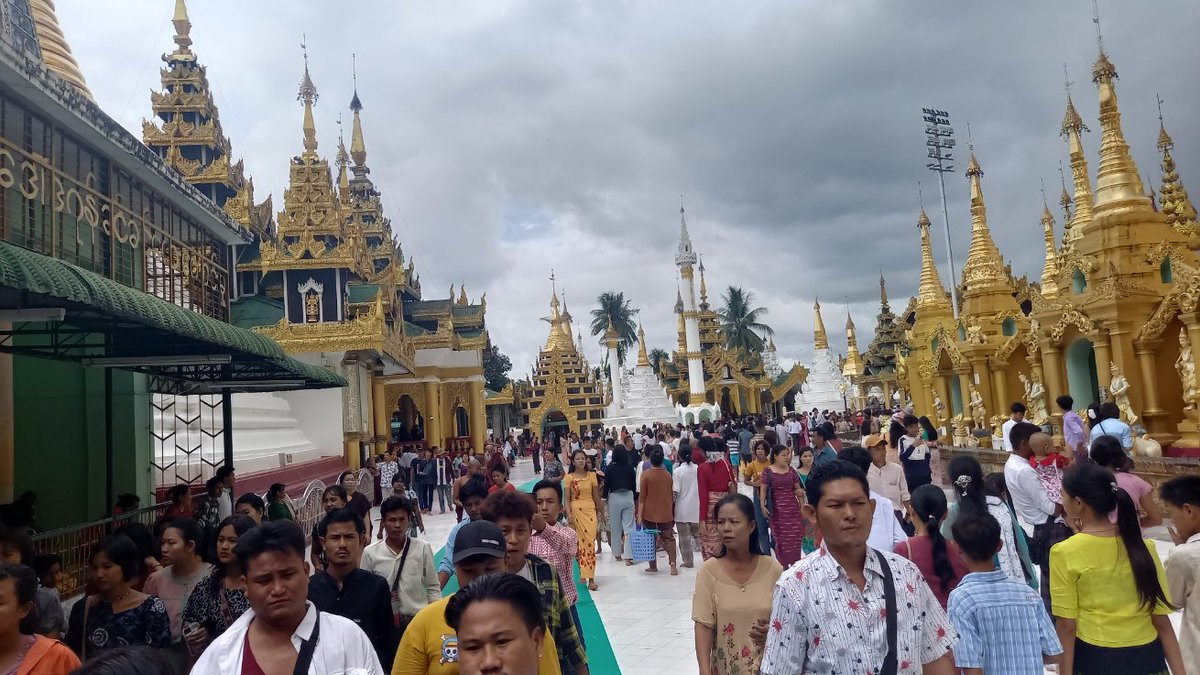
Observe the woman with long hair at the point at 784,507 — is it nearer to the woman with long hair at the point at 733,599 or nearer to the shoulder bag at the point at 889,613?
the woman with long hair at the point at 733,599

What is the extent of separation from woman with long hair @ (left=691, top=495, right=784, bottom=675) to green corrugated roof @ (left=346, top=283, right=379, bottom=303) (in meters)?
23.9

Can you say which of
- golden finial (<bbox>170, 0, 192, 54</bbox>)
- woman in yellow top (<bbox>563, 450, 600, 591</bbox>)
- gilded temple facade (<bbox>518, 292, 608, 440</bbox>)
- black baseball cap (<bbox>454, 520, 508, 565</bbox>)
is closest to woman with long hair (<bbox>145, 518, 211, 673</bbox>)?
black baseball cap (<bbox>454, 520, 508, 565</bbox>)

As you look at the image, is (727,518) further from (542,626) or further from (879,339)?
(879,339)

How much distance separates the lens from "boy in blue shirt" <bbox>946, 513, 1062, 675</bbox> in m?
3.29

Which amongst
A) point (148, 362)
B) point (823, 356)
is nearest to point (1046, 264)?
point (148, 362)

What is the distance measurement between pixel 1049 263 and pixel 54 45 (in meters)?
26.3

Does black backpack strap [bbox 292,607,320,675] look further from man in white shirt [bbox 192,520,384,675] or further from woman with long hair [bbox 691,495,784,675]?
woman with long hair [bbox 691,495,784,675]

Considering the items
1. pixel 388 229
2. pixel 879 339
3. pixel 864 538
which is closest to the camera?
pixel 864 538

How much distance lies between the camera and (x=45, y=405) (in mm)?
10656

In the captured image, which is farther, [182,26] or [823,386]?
[823,386]

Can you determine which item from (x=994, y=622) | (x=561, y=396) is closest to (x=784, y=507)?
(x=994, y=622)

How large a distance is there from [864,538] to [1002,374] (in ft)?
67.9

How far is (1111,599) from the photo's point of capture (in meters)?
3.47

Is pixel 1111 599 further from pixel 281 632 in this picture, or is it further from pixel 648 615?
pixel 648 615
